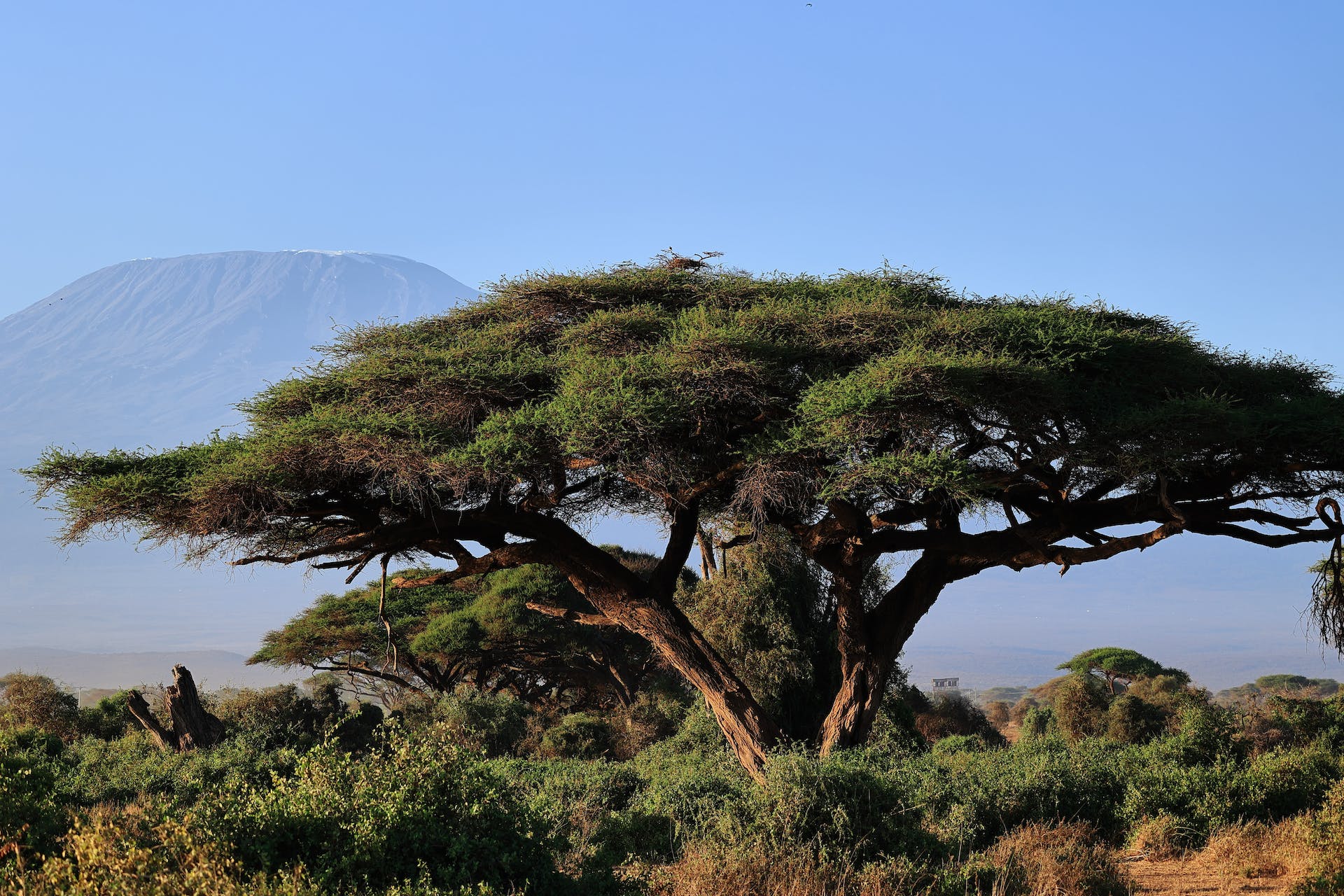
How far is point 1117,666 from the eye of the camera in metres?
32.8

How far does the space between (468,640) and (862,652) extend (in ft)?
53.7

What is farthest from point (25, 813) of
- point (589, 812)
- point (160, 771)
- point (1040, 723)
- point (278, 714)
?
point (1040, 723)

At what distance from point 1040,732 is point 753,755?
14.7m

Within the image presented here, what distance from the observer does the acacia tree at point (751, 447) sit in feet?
40.5

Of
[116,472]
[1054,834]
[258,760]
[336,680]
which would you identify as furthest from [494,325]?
[336,680]

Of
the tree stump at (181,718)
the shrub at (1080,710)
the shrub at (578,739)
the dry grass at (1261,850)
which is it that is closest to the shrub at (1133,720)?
the shrub at (1080,710)

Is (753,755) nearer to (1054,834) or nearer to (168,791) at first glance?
(1054,834)

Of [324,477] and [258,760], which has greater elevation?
[324,477]

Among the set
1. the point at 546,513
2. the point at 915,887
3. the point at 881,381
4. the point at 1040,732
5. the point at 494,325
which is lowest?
the point at 1040,732

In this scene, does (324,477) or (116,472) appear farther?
(116,472)

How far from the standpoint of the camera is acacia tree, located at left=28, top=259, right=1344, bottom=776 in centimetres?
1235

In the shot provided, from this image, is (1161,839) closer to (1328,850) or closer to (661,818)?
(1328,850)

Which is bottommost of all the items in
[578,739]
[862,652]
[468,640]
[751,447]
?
[578,739]

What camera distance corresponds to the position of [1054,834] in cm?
1036
